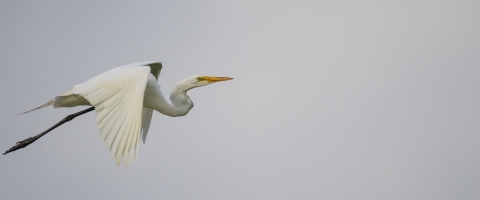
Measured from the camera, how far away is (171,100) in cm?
1295

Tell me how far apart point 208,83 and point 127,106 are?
10.3ft

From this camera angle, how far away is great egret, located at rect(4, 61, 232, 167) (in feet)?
32.1

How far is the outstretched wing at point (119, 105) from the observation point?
9.73 meters

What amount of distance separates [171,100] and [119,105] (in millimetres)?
2669

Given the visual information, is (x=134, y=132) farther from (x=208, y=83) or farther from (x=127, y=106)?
(x=208, y=83)

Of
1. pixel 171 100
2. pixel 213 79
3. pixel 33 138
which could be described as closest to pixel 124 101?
pixel 171 100

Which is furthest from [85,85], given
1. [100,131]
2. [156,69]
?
[156,69]

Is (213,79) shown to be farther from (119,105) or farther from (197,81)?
(119,105)

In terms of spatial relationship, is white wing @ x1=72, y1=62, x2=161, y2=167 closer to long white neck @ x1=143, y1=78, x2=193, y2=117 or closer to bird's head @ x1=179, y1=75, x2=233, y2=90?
long white neck @ x1=143, y1=78, x2=193, y2=117

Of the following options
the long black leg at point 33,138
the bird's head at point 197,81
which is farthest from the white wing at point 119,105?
the long black leg at point 33,138

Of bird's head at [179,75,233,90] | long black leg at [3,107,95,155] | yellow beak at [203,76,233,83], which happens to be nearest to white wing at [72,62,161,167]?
bird's head at [179,75,233,90]

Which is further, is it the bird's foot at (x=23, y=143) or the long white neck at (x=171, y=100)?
the bird's foot at (x=23, y=143)

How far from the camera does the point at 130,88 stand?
10.6 m

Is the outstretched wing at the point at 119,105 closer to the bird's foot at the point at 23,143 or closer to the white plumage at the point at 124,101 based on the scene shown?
the white plumage at the point at 124,101
